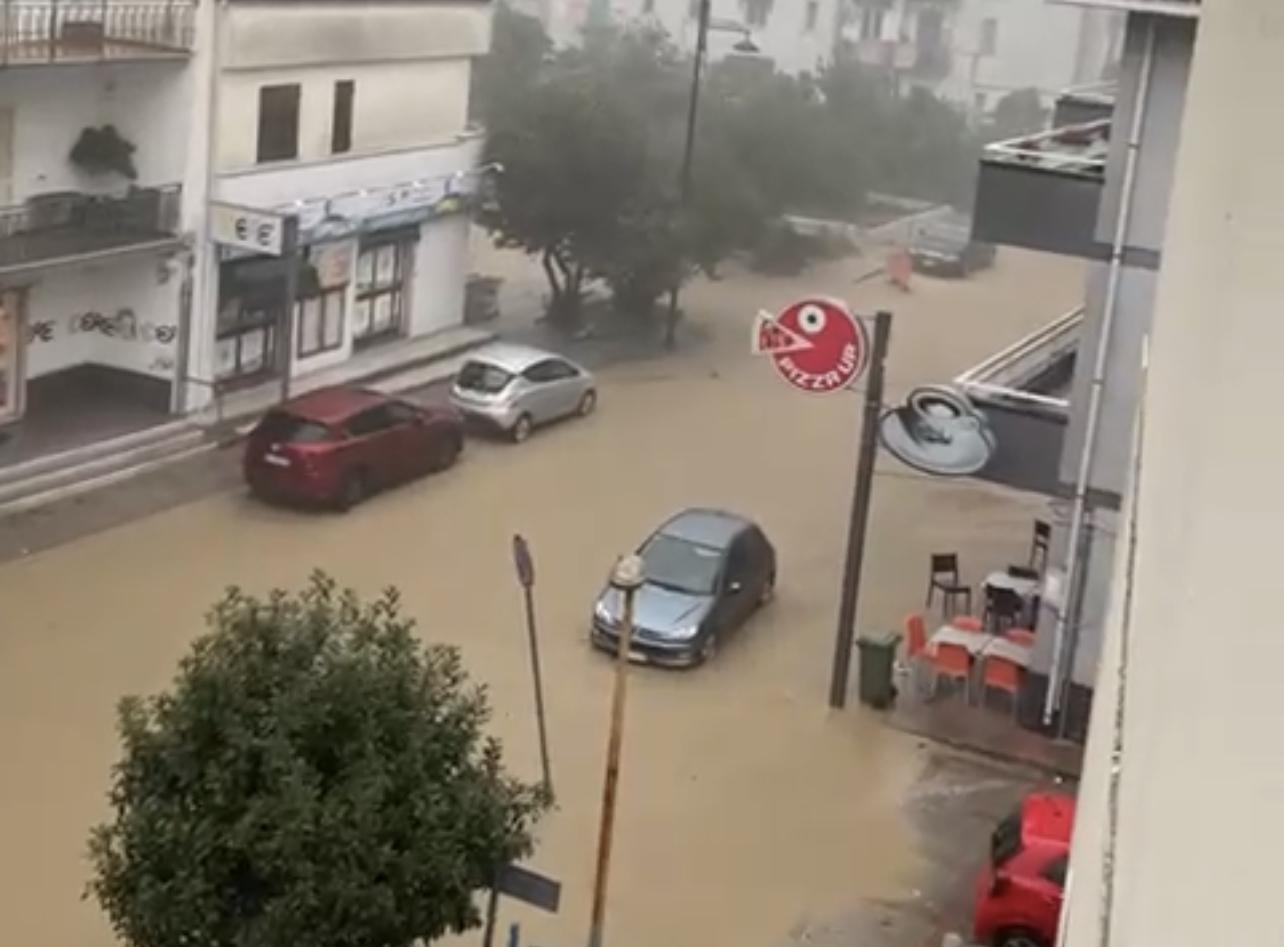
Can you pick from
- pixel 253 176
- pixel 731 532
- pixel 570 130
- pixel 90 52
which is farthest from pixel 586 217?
pixel 731 532

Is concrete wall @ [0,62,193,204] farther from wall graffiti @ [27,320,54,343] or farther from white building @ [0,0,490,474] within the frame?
wall graffiti @ [27,320,54,343]

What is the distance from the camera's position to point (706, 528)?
51.5 ft

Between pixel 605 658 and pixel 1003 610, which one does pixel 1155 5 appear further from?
pixel 605 658

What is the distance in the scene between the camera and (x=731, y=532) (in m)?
15.6

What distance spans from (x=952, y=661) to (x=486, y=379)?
27.7 ft

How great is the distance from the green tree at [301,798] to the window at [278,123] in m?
13.6

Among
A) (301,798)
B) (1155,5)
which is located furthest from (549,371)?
(301,798)

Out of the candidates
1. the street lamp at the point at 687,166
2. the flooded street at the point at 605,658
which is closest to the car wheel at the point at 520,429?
the flooded street at the point at 605,658

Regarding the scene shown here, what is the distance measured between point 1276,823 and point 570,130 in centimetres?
2570

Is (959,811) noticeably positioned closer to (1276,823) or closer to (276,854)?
(276,854)

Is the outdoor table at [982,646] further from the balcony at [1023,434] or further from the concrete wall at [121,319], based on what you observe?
the concrete wall at [121,319]

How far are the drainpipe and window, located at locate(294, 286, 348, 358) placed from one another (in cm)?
1122

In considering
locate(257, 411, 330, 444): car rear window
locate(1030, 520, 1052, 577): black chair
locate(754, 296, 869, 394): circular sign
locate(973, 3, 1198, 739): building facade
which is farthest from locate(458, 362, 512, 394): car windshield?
locate(973, 3, 1198, 739): building facade

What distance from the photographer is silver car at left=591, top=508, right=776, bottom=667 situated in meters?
14.6
